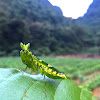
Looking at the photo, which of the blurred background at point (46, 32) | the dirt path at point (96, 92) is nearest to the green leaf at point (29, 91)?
the dirt path at point (96, 92)

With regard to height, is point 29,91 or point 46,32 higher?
point 46,32

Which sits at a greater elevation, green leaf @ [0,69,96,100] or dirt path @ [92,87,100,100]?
dirt path @ [92,87,100,100]

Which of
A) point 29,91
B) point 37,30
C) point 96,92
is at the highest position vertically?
point 37,30

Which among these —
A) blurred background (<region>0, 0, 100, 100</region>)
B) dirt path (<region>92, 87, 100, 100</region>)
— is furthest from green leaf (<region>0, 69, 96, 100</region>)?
blurred background (<region>0, 0, 100, 100</region>)

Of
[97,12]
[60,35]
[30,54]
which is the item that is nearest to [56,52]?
[60,35]

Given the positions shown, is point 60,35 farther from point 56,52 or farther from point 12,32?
point 12,32

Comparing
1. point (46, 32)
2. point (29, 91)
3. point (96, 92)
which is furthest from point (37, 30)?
point (29, 91)

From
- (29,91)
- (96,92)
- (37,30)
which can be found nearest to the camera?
(29,91)

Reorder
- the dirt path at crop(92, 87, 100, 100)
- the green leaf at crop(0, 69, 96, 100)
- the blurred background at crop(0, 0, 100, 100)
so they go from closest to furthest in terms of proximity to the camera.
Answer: the green leaf at crop(0, 69, 96, 100) < the dirt path at crop(92, 87, 100, 100) < the blurred background at crop(0, 0, 100, 100)

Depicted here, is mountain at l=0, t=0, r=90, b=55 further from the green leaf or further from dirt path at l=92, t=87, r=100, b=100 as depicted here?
the green leaf

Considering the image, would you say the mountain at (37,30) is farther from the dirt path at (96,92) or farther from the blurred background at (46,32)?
the dirt path at (96,92)

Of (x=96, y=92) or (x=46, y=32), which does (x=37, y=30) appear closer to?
(x=46, y=32)

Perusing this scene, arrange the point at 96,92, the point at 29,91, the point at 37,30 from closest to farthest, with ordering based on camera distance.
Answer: the point at 29,91
the point at 96,92
the point at 37,30
